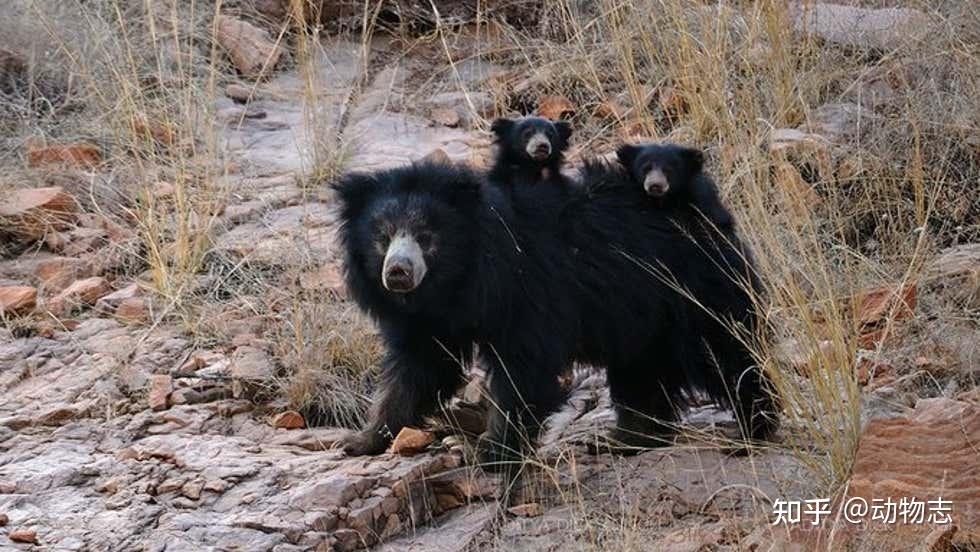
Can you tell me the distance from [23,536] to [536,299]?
1.88 metres

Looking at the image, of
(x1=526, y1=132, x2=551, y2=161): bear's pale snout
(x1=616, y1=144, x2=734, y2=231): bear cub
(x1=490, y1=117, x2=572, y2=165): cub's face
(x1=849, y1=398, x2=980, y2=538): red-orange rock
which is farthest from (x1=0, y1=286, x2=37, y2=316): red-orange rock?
(x1=849, y1=398, x2=980, y2=538): red-orange rock

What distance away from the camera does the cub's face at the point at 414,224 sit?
526 centimetres

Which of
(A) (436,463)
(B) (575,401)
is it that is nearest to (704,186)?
(B) (575,401)

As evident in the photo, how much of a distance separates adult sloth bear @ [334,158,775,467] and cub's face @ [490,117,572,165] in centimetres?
42

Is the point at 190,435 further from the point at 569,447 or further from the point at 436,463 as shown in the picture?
the point at 569,447

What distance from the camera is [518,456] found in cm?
530

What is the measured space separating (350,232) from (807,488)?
5.90 feet

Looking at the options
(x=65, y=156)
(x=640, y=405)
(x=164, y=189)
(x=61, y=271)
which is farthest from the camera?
(x=65, y=156)

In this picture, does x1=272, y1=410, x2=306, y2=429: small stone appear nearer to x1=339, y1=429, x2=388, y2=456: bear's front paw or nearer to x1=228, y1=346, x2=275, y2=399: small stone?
x1=228, y1=346, x2=275, y2=399: small stone

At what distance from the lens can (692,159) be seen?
5824 mm

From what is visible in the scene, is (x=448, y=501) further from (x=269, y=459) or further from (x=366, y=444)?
(x=269, y=459)

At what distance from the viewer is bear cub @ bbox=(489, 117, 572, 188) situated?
20.6ft

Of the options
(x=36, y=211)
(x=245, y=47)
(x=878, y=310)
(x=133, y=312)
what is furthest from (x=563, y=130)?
(x=245, y=47)

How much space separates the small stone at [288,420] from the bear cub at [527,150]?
4.00ft
